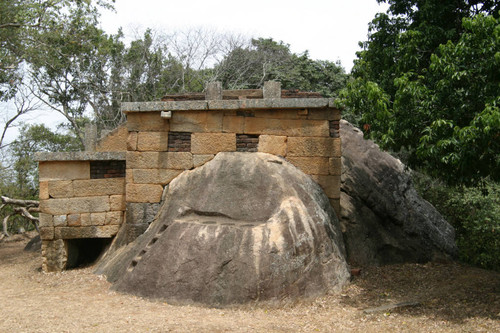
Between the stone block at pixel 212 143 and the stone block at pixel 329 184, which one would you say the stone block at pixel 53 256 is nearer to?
the stone block at pixel 212 143

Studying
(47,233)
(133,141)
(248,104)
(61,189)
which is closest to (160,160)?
(133,141)

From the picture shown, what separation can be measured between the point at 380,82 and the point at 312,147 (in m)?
1.85

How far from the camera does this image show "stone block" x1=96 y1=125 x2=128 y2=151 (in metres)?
10.8

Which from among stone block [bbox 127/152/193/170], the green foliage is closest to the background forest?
the green foliage

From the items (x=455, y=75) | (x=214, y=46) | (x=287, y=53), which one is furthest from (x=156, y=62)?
(x=455, y=75)

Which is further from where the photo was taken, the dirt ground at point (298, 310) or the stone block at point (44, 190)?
the stone block at point (44, 190)

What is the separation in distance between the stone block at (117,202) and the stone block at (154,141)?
1.39m

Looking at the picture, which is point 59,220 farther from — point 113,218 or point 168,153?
point 168,153

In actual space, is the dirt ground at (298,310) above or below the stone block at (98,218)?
below

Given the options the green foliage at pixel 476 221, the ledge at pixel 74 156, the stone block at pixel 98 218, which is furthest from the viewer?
the green foliage at pixel 476 221

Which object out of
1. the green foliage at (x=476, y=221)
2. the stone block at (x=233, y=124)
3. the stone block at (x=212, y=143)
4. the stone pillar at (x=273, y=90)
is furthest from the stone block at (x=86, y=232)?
the green foliage at (x=476, y=221)

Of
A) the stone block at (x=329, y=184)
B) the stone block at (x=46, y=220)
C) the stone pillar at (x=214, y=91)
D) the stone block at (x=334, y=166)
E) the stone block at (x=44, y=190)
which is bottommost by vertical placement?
the stone block at (x=46, y=220)

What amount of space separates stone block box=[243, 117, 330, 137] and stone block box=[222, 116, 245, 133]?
10 cm

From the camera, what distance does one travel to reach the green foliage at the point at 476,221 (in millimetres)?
10905
